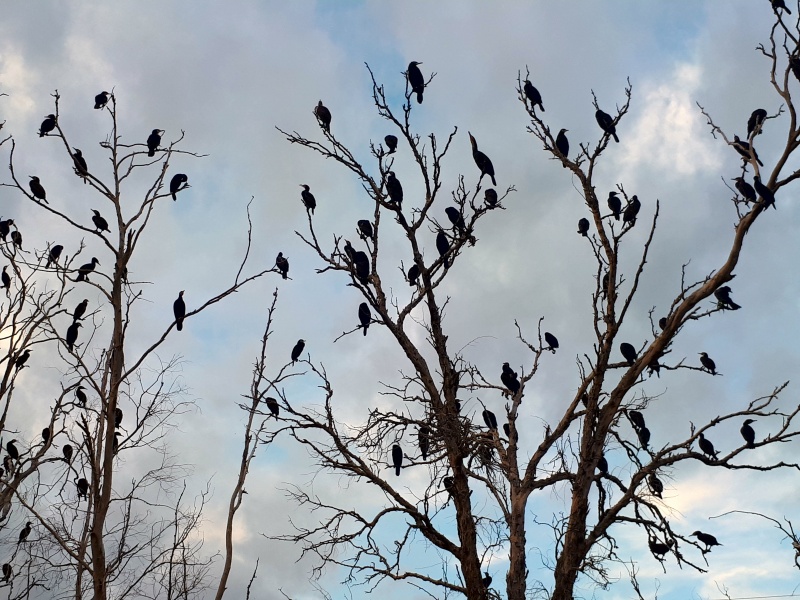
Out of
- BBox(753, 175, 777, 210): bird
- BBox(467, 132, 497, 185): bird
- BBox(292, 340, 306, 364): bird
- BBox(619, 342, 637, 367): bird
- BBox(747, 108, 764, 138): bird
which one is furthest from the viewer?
BBox(292, 340, 306, 364): bird

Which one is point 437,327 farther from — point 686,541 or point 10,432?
point 10,432

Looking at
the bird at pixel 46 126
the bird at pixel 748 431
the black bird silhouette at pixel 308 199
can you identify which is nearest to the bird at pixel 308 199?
the black bird silhouette at pixel 308 199

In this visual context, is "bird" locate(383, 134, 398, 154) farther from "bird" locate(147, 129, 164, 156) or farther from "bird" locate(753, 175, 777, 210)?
"bird" locate(753, 175, 777, 210)

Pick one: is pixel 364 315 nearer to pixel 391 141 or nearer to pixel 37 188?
pixel 391 141

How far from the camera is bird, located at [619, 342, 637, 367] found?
32.1 ft

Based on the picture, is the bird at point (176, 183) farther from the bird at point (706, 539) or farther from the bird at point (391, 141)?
the bird at point (706, 539)

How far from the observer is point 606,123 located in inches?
408

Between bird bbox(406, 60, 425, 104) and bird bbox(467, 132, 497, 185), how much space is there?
114 cm

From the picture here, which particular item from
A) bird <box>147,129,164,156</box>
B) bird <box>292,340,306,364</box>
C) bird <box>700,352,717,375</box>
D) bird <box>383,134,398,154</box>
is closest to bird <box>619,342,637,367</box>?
bird <box>700,352,717,375</box>

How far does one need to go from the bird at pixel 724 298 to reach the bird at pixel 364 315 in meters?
4.12

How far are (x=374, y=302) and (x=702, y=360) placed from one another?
4.33 metres

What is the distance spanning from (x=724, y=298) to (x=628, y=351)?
1388 mm

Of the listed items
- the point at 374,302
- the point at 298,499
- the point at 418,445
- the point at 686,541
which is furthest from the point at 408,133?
the point at 686,541

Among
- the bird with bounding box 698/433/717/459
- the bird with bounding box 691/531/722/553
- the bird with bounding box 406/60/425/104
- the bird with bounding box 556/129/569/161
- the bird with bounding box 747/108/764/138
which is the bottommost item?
the bird with bounding box 691/531/722/553
